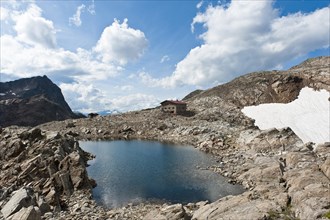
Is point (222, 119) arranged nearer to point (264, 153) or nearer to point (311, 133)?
point (311, 133)

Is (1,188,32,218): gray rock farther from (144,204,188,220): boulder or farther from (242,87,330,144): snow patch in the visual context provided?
(242,87,330,144): snow patch

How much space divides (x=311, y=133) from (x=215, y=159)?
37.8 meters

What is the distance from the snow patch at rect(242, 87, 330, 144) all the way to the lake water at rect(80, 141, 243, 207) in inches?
1392

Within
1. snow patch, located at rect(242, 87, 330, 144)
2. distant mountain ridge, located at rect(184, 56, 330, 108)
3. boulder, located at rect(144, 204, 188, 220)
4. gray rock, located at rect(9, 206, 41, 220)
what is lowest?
boulder, located at rect(144, 204, 188, 220)

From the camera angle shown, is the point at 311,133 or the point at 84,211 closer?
the point at 84,211

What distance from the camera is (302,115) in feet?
342

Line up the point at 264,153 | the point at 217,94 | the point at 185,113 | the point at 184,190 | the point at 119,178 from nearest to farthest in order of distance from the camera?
the point at 184,190 → the point at 119,178 → the point at 264,153 → the point at 185,113 → the point at 217,94

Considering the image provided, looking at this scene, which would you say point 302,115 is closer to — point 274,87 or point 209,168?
point 274,87

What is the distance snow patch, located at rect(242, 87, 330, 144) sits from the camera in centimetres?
8588

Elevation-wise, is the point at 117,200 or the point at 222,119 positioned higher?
the point at 222,119

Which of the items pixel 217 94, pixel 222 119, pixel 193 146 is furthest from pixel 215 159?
pixel 217 94

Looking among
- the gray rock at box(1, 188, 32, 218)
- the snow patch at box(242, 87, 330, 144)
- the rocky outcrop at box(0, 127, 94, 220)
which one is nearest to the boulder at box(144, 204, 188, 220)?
the rocky outcrop at box(0, 127, 94, 220)

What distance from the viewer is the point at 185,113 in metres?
123

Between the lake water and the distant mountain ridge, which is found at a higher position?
the distant mountain ridge
